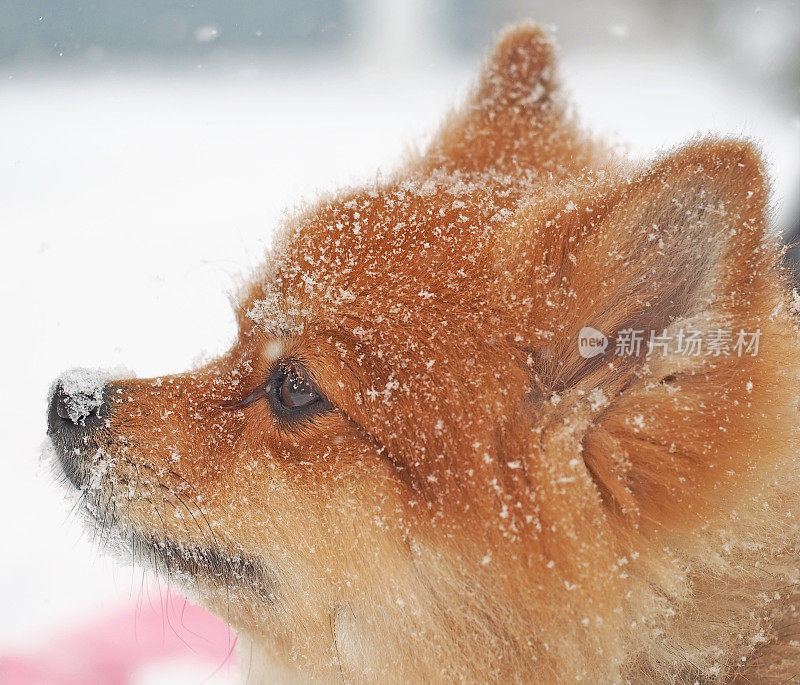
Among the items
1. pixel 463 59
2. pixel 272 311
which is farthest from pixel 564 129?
pixel 272 311

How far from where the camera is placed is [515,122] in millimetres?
1617

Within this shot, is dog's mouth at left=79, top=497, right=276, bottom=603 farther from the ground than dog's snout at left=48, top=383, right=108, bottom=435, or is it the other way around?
dog's snout at left=48, top=383, right=108, bottom=435

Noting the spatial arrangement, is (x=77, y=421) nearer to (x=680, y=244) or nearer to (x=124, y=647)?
(x=680, y=244)

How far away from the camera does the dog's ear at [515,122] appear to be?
1.51 meters

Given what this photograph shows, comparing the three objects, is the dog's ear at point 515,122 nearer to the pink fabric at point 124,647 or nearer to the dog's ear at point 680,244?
the dog's ear at point 680,244

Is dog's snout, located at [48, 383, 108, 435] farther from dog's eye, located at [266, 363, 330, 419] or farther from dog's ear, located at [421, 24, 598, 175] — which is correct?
dog's ear, located at [421, 24, 598, 175]

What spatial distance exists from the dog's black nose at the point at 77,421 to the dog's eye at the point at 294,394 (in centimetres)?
36

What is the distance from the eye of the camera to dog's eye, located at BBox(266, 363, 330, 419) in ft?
3.62

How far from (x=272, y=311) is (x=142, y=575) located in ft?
2.24

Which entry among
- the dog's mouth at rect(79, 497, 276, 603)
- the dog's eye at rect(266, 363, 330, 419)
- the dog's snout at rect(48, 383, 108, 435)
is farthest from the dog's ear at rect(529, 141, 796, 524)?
the dog's snout at rect(48, 383, 108, 435)

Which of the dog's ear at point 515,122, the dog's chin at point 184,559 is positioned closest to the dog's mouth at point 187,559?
the dog's chin at point 184,559

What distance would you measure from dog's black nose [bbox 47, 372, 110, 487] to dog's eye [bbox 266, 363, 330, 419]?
0.36 m

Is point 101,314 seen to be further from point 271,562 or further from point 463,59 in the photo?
point 463,59

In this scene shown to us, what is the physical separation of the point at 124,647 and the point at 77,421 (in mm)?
1434
